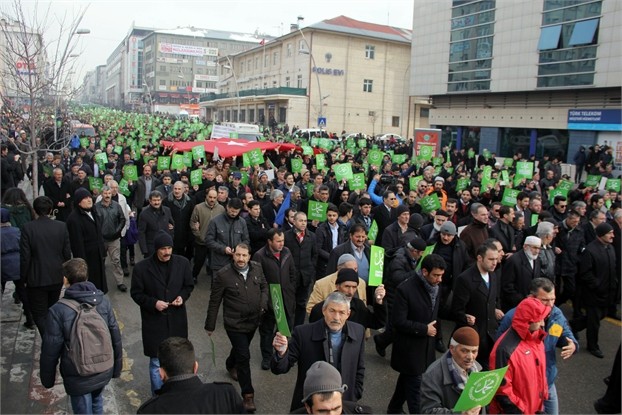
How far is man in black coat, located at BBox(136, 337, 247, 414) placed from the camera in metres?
2.91

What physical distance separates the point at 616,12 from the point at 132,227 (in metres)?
28.1

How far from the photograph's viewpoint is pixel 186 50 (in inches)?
5266

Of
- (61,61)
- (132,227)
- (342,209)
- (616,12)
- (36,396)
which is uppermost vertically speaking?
(616,12)

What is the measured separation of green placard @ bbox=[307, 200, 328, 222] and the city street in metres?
2.14

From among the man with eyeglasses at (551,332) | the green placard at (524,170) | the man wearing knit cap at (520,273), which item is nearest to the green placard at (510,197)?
the man wearing knit cap at (520,273)

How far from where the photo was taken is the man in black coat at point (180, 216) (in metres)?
9.68

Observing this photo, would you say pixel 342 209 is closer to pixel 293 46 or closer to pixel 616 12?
pixel 616 12

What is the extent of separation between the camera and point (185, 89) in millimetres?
137000

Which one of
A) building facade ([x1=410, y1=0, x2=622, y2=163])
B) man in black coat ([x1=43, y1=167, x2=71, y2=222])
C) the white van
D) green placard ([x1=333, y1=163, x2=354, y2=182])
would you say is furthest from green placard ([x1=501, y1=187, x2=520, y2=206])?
building facade ([x1=410, y1=0, x2=622, y2=163])

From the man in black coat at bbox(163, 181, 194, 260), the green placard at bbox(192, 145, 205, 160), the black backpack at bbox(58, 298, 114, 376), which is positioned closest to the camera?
the black backpack at bbox(58, 298, 114, 376)

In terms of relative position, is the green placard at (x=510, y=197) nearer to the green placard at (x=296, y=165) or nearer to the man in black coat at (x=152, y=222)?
the green placard at (x=296, y=165)

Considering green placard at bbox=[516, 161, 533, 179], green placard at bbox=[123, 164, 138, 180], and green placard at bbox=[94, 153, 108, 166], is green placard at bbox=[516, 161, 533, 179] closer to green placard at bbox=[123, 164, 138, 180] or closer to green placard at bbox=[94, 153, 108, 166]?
green placard at bbox=[123, 164, 138, 180]

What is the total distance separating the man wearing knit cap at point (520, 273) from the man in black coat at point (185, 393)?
4144 mm

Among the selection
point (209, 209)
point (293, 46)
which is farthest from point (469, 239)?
point (293, 46)
